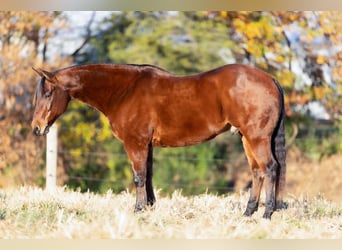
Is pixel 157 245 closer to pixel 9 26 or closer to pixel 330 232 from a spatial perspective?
pixel 330 232

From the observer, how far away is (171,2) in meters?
5.87

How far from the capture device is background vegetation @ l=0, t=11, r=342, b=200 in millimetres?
7316

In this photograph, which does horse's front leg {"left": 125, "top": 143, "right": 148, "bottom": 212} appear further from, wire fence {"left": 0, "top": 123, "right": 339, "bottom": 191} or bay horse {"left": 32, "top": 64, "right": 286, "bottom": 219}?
wire fence {"left": 0, "top": 123, "right": 339, "bottom": 191}

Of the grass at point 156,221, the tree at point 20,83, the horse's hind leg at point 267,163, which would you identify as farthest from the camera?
the tree at point 20,83

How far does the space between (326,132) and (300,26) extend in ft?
4.94

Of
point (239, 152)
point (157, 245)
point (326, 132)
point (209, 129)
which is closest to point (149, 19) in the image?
point (239, 152)

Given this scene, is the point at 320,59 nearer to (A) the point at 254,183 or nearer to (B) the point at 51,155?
(A) the point at 254,183

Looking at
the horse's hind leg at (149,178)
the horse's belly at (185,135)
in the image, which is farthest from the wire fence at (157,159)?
the horse's belly at (185,135)

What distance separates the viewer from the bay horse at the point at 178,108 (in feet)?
14.4

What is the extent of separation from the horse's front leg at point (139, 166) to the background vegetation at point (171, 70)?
101 inches

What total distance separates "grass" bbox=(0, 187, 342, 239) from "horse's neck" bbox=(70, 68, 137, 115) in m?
0.93

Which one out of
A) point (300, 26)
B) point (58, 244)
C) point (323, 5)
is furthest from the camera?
point (300, 26)

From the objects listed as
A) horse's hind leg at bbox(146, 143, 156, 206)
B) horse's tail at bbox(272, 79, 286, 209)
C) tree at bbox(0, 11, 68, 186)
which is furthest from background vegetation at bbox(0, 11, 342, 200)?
horse's tail at bbox(272, 79, 286, 209)

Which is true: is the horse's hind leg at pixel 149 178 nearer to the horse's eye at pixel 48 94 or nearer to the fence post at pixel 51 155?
the horse's eye at pixel 48 94
